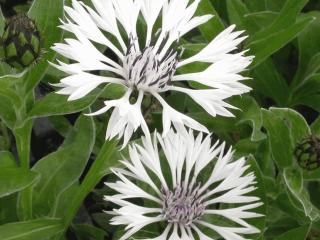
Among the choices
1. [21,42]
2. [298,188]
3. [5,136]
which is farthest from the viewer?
[5,136]

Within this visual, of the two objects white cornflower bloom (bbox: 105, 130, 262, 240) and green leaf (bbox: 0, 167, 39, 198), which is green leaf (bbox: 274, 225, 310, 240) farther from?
green leaf (bbox: 0, 167, 39, 198)

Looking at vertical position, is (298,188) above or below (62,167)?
below

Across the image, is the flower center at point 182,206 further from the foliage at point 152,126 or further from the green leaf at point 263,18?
the green leaf at point 263,18

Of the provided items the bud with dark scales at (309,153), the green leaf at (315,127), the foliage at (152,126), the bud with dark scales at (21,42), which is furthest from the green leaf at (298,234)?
the bud with dark scales at (21,42)

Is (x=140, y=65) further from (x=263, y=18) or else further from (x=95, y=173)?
(x=263, y=18)

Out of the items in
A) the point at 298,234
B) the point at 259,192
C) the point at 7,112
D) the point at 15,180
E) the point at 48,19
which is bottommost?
the point at 298,234

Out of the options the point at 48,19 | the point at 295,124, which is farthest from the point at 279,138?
the point at 48,19
